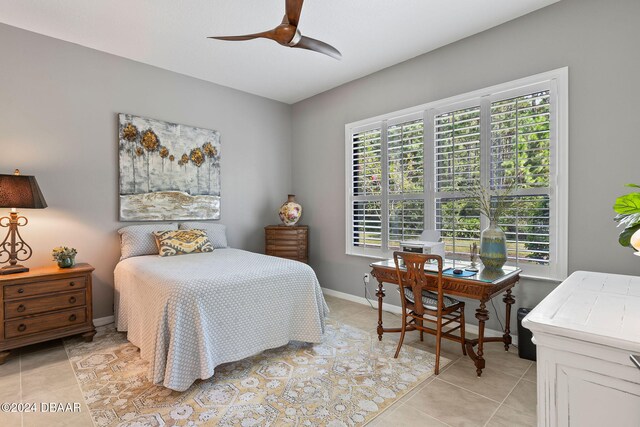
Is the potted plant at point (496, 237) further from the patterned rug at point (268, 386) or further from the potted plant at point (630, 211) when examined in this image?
the potted plant at point (630, 211)

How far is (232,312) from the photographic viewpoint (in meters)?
2.31

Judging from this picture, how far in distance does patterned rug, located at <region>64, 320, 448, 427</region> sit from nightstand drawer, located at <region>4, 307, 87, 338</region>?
0.23 m

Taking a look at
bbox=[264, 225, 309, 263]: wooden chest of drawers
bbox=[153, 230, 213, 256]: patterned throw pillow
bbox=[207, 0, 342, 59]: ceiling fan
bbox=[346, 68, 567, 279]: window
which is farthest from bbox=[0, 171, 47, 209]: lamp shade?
bbox=[346, 68, 567, 279]: window

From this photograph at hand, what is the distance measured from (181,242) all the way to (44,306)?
1207 mm

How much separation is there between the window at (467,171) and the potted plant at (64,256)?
9.74 feet

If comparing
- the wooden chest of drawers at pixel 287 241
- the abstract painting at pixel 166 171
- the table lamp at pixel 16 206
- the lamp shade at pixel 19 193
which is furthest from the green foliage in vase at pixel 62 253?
the wooden chest of drawers at pixel 287 241

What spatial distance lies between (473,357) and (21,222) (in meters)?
4.06

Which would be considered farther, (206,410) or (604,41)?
Result: (604,41)

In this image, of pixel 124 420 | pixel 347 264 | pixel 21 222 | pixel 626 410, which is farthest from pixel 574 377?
pixel 21 222

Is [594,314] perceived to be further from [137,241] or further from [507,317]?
[137,241]

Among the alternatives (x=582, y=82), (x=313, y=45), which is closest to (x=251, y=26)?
(x=313, y=45)

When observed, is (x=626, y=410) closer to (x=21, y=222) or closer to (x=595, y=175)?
(x=595, y=175)

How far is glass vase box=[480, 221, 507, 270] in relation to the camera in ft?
8.35

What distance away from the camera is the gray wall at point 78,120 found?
2.95 metres
